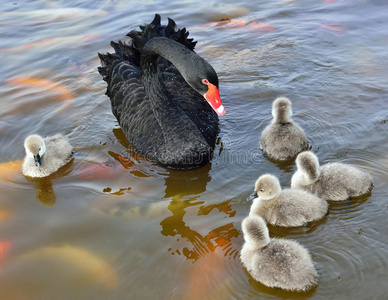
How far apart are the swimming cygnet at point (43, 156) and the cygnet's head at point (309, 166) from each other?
2341 millimetres

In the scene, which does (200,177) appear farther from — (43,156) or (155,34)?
(155,34)

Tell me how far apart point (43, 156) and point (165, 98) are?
133 cm

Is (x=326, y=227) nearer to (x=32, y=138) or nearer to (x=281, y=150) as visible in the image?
(x=281, y=150)

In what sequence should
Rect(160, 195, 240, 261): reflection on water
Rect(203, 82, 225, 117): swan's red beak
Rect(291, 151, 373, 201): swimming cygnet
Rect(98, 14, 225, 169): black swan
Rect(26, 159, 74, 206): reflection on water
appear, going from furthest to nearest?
1. Rect(26, 159, 74, 206): reflection on water
2. Rect(98, 14, 225, 169): black swan
3. Rect(203, 82, 225, 117): swan's red beak
4. Rect(291, 151, 373, 201): swimming cygnet
5. Rect(160, 195, 240, 261): reflection on water

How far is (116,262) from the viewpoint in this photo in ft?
10.9

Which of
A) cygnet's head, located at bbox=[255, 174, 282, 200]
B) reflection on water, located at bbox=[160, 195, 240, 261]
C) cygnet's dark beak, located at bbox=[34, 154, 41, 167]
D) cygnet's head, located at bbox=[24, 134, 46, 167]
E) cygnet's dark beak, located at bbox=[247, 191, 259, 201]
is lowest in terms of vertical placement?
reflection on water, located at bbox=[160, 195, 240, 261]

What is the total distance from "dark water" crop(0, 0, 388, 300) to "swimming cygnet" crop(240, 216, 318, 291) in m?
0.08

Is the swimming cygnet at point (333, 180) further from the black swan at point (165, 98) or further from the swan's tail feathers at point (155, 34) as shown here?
the swan's tail feathers at point (155, 34)

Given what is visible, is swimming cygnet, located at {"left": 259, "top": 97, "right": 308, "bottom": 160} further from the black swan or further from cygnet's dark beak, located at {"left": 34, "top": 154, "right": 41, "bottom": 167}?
cygnet's dark beak, located at {"left": 34, "top": 154, "right": 41, "bottom": 167}

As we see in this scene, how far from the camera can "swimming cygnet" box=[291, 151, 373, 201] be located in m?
3.59

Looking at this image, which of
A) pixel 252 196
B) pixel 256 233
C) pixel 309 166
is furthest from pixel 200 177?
pixel 256 233

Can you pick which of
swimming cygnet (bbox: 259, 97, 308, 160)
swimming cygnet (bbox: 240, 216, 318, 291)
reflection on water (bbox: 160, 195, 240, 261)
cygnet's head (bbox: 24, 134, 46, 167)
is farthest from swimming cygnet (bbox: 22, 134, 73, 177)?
swimming cygnet (bbox: 240, 216, 318, 291)

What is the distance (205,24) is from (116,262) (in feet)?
19.6

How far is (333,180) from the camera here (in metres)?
3.62
